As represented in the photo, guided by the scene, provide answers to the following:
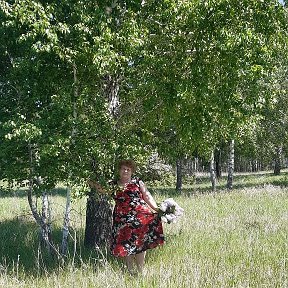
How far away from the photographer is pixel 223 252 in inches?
281

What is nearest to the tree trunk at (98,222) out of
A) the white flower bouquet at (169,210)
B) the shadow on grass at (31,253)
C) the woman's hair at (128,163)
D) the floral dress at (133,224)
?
the shadow on grass at (31,253)

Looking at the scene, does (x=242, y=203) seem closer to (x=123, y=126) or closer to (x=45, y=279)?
(x=123, y=126)

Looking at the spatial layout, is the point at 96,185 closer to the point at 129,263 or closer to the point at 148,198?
the point at 148,198

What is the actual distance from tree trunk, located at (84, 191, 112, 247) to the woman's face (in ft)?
7.30

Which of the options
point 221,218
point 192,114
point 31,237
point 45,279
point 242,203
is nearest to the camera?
point 45,279

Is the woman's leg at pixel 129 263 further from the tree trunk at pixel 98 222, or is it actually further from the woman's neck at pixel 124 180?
the tree trunk at pixel 98 222

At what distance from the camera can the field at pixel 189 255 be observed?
546 cm

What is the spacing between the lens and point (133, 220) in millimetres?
6203

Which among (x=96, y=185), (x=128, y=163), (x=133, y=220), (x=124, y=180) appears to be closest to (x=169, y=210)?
(x=133, y=220)

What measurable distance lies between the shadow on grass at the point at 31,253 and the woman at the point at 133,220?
0.38m

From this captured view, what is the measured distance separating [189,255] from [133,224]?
156 cm

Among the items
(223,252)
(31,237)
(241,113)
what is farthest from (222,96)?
(31,237)

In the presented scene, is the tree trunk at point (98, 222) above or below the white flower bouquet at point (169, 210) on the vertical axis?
below

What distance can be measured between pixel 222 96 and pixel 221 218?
16.1 feet
